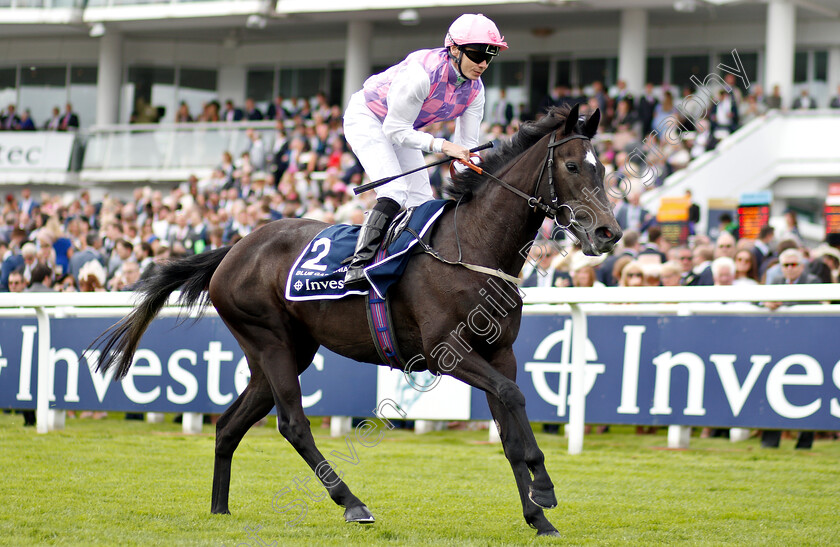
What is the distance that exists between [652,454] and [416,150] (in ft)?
9.53

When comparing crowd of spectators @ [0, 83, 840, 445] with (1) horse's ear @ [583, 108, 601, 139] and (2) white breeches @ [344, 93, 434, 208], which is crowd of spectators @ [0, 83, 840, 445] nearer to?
(2) white breeches @ [344, 93, 434, 208]

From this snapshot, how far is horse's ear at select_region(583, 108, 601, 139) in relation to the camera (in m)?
4.50

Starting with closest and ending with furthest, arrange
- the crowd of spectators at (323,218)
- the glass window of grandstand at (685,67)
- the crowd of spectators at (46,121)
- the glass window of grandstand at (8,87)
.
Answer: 1. the crowd of spectators at (323,218)
2. the glass window of grandstand at (685,67)
3. the crowd of spectators at (46,121)
4. the glass window of grandstand at (8,87)

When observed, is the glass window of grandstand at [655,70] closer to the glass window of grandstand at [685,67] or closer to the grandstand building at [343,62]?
the grandstand building at [343,62]

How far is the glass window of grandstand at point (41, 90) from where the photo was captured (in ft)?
90.9

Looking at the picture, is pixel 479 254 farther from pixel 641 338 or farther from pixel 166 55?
pixel 166 55

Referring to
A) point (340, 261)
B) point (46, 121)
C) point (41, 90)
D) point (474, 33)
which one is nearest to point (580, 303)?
point (340, 261)

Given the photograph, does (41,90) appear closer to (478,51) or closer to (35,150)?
(35,150)

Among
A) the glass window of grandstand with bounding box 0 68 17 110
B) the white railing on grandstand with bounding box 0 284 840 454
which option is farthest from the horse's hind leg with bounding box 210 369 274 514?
the glass window of grandstand with bounding box 0 68 17 110

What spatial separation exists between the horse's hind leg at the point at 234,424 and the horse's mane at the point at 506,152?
54.9 inches

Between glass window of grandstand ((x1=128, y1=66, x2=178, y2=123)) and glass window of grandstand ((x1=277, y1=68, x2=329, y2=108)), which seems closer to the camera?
glass window of grandstand ((x1=277, y1=68, x2=329, y2=108))

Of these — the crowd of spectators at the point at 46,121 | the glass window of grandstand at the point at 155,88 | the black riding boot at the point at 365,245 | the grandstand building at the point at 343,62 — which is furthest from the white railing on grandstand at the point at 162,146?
the black riding boot at the point at 365,245

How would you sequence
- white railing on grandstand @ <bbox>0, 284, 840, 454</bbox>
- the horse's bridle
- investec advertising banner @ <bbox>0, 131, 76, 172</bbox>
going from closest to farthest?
the horse's bridle, white railing on grandstand @ <bbox>0, 284, 840, 454</bbox>, investec advertising banner @ <bbox>0, 131, 76, 172</bbox>

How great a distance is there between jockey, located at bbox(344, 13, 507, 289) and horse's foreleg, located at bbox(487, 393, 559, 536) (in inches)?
37.0
